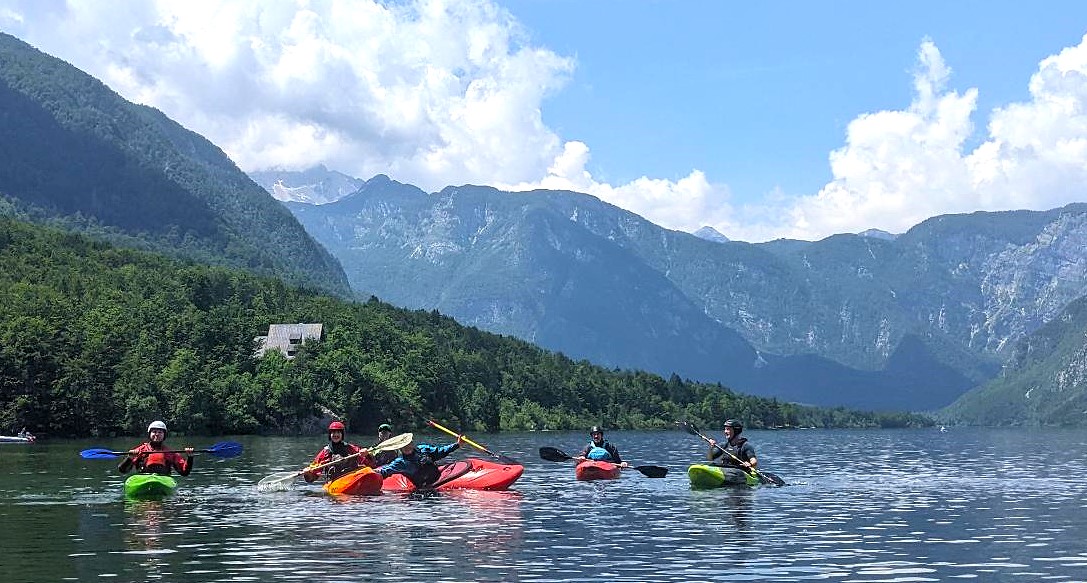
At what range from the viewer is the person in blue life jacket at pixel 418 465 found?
47812 mm

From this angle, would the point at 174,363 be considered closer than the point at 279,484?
No

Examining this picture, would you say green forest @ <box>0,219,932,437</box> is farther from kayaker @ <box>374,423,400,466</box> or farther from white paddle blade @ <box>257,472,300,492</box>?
kayaker @ <box>374,423,400,466</box>

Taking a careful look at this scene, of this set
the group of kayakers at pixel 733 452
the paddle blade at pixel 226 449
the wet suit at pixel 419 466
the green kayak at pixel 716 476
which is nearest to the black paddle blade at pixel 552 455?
the group of kayakers at pixel 733 452

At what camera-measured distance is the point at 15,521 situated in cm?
3644

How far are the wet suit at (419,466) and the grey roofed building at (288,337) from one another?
121620 mm

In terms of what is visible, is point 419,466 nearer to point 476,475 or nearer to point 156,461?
point 476,475

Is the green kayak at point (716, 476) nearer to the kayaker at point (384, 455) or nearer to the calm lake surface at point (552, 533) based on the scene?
the calm lake surface at point (552, 533)

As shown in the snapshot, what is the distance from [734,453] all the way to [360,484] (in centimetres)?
1618

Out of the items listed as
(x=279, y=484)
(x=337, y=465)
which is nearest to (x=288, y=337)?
(x=279, y=484)

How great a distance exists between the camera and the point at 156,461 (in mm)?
45375

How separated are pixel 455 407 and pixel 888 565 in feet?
527

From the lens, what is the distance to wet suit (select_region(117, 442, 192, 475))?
149 feet

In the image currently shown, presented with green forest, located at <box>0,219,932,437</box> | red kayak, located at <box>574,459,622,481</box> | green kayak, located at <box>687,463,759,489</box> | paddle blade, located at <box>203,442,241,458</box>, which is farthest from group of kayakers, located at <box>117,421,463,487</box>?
green forest, located at <box>0,219,932,437</box>

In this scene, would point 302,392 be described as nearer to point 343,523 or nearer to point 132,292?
point 132,292
